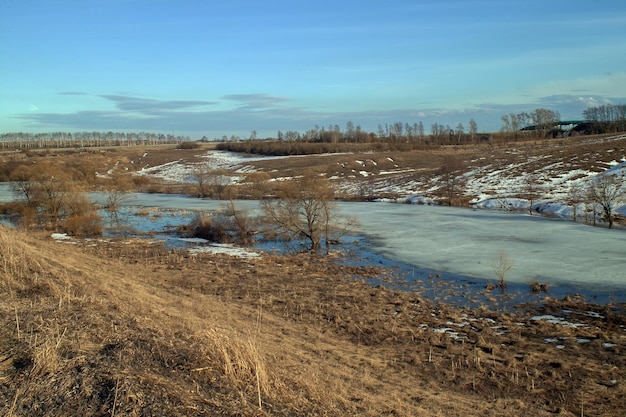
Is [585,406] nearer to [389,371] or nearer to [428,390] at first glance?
[428,390]

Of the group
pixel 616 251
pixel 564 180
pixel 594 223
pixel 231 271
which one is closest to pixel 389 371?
pixel 231 271

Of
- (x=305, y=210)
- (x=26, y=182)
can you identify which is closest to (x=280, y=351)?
(x=305, y=210)

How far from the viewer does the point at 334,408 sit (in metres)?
5.67

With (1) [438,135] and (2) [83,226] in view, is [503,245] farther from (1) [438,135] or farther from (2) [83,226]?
(1) [438,135]

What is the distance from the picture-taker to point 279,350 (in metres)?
8.80

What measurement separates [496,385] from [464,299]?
6147 millimetres

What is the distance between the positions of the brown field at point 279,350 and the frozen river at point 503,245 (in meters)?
2.88

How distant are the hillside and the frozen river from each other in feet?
11.3

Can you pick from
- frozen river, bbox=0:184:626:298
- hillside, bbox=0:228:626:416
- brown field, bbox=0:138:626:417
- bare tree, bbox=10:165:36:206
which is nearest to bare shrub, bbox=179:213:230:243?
frozen river, bbox=0:184:626:298

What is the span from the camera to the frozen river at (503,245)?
16.5 metres

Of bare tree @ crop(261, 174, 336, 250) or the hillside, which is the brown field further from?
bare tree @ crop(261, 174, 336, 250)

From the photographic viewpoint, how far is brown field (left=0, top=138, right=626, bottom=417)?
518 centimetres

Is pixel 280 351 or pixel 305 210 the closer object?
pixel 280 351

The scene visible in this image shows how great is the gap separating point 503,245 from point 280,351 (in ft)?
50.7
